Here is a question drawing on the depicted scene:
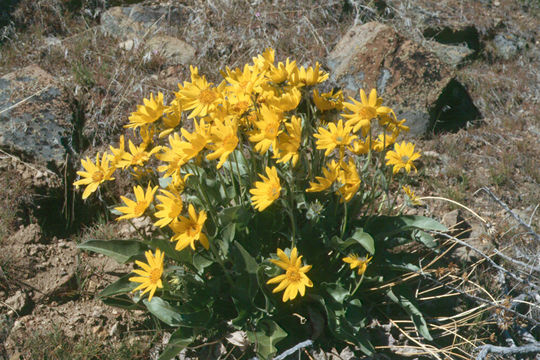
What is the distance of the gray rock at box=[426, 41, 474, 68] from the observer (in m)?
5.14

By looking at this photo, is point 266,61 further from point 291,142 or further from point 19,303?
point 19,303

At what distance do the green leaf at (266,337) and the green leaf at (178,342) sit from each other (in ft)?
1.11

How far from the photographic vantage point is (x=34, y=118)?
148 inches

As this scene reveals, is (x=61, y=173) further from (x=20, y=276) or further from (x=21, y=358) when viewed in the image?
(x=21, y=358)

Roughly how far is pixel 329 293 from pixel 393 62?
248cm

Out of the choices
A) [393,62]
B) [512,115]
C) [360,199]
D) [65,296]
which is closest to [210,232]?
[360,199]

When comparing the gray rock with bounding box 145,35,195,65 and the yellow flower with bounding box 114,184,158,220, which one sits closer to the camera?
the yellow flower with bounding box 114,184,158,220

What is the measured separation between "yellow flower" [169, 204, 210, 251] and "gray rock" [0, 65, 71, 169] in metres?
1.94

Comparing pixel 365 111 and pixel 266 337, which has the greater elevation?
pixel 365 111

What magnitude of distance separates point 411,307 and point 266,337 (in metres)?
0.78

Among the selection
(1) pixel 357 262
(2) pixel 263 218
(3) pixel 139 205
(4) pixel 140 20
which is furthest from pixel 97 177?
(4) pixel 140 20

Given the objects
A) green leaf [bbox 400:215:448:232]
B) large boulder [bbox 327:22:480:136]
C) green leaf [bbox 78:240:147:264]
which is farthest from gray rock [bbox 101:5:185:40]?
green leaf [bbox 400:215:448:232]

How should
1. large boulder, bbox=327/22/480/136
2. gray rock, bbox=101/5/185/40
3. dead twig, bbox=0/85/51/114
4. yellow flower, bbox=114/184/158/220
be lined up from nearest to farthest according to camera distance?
yellow flower, bbox=114/184/158/220
dead twig, bbox=0/85/51/114
large boulder, bbox=327/22/480/136
gray rock, bbox=101/5/185/40

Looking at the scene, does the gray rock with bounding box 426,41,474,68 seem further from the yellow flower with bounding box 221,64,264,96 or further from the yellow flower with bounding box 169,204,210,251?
the yellow flower with bounding box 169,204,210,251
